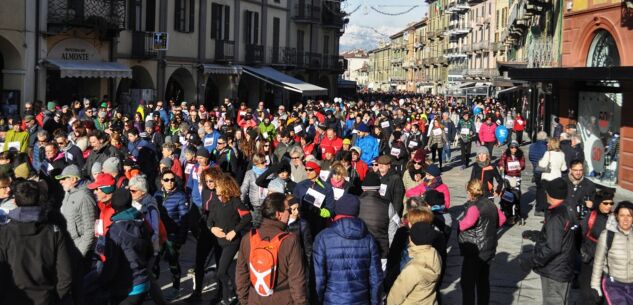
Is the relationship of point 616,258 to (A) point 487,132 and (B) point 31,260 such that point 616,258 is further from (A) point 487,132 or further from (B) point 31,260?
(A) point 487,132

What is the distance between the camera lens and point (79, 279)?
6.14 meters

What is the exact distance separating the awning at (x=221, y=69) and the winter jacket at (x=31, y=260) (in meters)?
28.5

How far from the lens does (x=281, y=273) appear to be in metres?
5.91

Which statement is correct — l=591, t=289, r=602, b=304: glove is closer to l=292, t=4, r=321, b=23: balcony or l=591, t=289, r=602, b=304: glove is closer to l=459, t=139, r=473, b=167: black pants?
l=459, t=139, r=473, b=167: black pants

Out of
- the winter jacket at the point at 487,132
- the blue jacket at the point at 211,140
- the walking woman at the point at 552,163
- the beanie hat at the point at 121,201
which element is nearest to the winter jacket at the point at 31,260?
the beanie hat at the point at 121,201

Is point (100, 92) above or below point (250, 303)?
above

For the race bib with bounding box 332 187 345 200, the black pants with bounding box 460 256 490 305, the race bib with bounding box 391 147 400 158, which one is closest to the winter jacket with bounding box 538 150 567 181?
the race bib with bounding box 391 147 400 158

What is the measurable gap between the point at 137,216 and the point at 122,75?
21.0m

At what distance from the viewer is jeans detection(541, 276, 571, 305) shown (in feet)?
23.7

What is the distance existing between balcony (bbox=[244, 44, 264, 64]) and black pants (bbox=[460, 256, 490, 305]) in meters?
31.2

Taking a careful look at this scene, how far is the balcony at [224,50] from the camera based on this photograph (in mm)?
35500

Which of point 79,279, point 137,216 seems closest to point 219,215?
point 137,216

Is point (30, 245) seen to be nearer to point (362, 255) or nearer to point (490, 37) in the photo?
point (362, 255)

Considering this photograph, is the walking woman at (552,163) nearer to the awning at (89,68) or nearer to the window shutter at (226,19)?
the awning at (89,68)
